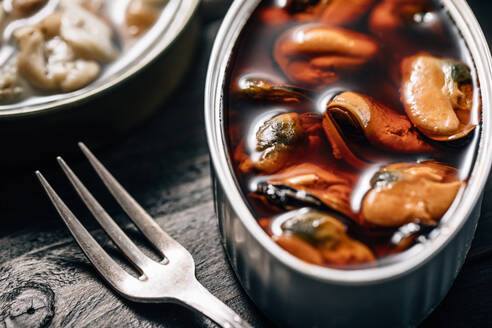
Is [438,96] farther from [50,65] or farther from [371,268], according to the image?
[50,65]

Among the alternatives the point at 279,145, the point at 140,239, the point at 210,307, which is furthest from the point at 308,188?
the point at 140,239

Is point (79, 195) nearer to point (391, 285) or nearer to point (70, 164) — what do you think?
point (70, 164)

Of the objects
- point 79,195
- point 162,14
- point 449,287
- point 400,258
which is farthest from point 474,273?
point 162,14

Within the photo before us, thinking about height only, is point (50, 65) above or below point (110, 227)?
above

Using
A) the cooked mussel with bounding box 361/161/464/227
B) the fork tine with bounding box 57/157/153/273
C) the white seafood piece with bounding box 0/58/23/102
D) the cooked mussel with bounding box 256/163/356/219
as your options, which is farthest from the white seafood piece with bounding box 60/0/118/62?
the cooked mussel with bounding box 361/161/464/227

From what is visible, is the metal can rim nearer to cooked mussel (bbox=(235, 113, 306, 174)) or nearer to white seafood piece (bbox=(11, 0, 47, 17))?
cooked mussel (bbox=(235, 113, 306, 174))

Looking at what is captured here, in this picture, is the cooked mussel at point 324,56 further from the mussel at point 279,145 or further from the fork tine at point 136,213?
the fork tine at point 136,213

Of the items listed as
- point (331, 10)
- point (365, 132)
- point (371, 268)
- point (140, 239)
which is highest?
point (331, 10)

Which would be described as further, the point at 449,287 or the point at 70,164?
the point at 70,164
